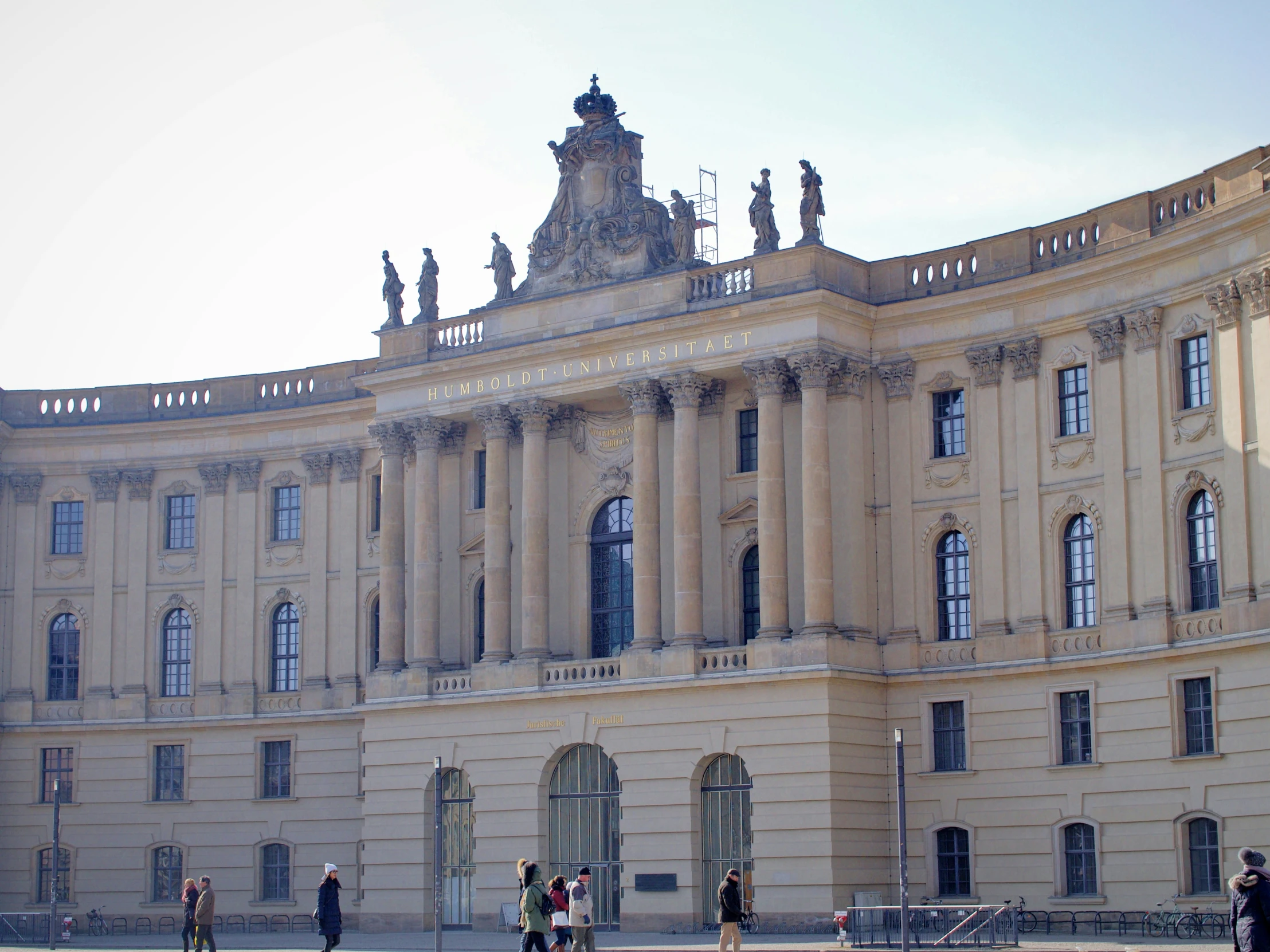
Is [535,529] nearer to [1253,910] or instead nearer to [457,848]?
[457,848]

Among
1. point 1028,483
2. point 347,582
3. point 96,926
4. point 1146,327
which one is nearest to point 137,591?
point 347,582

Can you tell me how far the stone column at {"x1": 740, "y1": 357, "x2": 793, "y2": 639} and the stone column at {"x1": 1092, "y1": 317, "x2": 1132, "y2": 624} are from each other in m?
7.98

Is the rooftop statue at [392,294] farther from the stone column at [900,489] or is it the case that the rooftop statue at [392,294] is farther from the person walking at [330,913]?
the person walking at [330,913]

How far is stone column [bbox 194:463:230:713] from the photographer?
6347cm

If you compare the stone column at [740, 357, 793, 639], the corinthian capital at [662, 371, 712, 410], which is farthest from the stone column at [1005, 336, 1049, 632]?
the corinthian capital at [662, 371, 712, 410]

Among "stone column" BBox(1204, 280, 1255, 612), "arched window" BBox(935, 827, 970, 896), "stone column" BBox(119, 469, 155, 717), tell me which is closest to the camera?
"stone column" BBox(1204, 280, 1255, 612)

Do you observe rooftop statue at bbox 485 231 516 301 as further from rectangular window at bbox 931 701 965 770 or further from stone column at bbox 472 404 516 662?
rectangular window at bbox 931 701 965 770

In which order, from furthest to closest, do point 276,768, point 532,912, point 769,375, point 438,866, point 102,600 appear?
point 102,600, point 276,768, point 769,375, point 438,866, point 532,912

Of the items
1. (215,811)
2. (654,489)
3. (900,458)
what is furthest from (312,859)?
(900,458)

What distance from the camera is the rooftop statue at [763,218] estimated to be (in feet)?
172

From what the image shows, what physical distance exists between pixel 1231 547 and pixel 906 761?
10.8m

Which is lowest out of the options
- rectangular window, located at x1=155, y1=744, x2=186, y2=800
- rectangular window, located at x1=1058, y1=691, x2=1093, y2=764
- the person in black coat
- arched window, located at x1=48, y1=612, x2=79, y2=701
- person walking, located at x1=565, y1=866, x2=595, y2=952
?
person walking, located at x1=565, y1=866, x2=595, y2=952

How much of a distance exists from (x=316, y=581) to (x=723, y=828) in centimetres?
1825

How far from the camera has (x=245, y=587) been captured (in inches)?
2502
